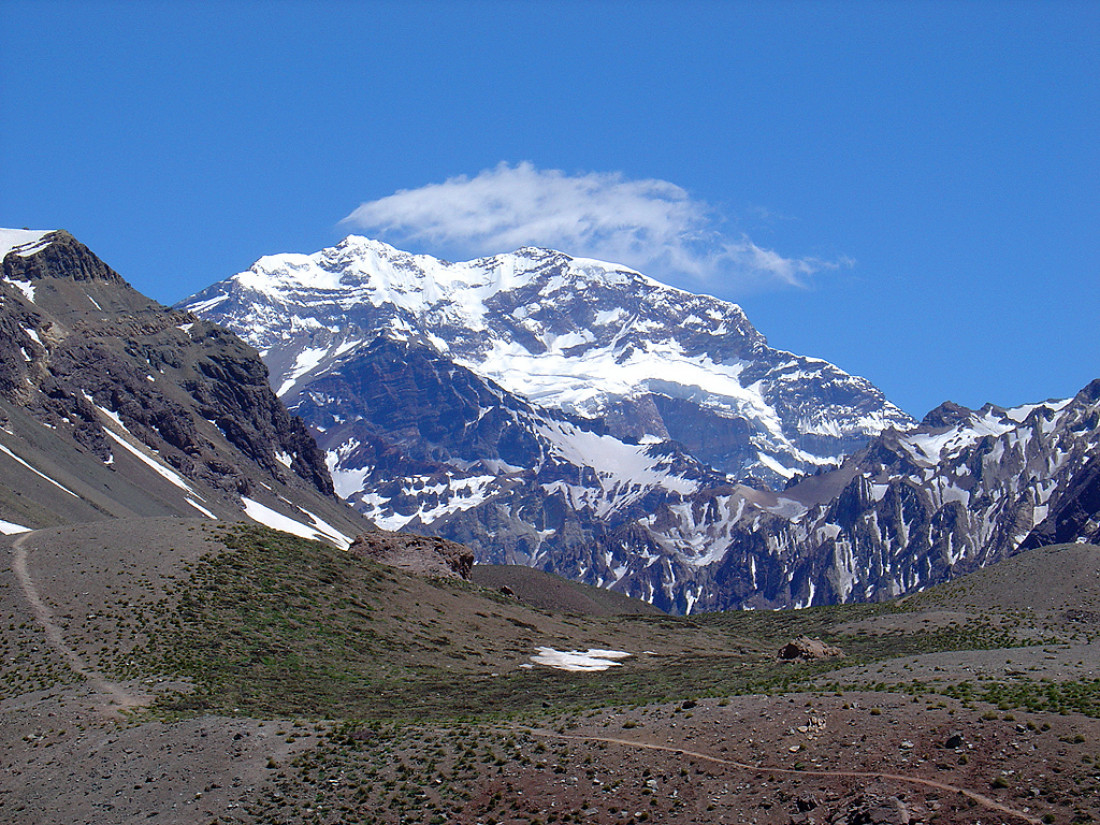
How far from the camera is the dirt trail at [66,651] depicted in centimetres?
5166

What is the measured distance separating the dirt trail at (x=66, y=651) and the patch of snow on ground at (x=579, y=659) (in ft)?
87.7

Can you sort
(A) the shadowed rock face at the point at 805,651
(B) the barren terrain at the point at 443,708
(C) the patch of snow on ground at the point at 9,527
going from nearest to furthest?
(B) the barren terrain at the point at 443,708 → (A) the shadowed rock face at the point at 805,651 → (C) the patch of snow on ground at the point at 9,527

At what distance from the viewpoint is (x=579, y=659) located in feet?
245

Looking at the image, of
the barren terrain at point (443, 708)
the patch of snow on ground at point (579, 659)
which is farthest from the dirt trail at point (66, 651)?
the patch of snow on ground at point (579, 659)

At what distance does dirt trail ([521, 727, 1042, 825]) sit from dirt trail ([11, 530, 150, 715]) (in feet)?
64.3

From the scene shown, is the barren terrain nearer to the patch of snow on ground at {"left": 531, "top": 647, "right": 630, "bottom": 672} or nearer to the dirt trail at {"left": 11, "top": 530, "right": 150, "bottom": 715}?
the dirt trail at {"left": 11, "top": 530, "right": 150, "bottom": 715}

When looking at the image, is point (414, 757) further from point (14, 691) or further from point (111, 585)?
point (111, 585)

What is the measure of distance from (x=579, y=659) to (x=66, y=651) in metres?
31.4

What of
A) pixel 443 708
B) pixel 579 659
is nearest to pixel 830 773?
pixel 443 708

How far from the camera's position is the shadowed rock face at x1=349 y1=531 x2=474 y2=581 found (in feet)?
336

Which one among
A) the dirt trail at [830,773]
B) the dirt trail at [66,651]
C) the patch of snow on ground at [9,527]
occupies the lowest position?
the dirt trail at [66,651]

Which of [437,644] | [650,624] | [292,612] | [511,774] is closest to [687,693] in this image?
[511,774]

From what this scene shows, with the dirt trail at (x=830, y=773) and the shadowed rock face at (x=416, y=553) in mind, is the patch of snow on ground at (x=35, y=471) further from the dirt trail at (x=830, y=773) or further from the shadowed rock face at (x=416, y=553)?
the dirt trail at (x=830, y=773)

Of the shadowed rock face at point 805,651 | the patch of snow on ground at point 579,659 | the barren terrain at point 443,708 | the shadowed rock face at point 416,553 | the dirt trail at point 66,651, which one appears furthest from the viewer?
the shadowed rock face at point 416,553
